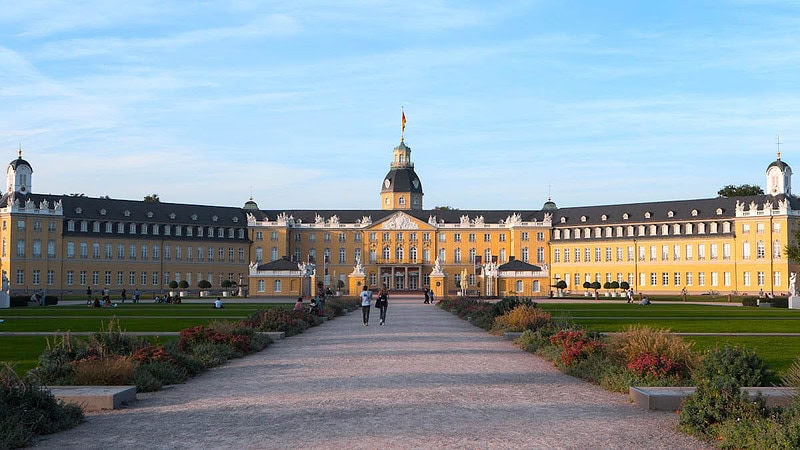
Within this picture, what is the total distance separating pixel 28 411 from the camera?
11609 millimetres

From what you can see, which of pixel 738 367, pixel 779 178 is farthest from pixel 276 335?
pixel 779 178

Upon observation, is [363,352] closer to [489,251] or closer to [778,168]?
[778,168]

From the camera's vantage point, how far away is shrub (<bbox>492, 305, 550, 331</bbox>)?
95.0 ft

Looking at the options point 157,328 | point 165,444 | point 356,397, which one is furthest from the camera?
point 157,328

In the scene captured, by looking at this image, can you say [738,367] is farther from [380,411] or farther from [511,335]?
[511,335]

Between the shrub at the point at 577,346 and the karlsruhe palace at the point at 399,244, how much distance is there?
71367mm

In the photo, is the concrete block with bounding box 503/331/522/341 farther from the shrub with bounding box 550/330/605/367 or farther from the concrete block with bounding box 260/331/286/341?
the concrete block with bounding box 260/331/286/341

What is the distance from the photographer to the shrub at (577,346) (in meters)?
19.2

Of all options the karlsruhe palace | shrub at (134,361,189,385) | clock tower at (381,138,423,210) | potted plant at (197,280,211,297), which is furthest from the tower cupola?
shrub at (134,361,189,385)

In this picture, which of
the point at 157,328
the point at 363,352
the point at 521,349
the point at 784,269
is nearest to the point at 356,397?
the point at 363,352

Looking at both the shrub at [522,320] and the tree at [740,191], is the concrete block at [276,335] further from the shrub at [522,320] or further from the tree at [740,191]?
the tree at [740,191]

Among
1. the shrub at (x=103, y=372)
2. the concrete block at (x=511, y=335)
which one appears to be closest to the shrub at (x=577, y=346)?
the concrete block at (x=511, y=335)

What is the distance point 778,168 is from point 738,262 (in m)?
11.1

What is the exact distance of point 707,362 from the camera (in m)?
13.5
